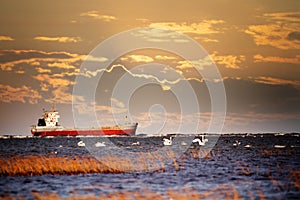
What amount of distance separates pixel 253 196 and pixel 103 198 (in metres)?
11.4

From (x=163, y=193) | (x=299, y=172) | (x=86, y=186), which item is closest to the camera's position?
(x=163, y=193)

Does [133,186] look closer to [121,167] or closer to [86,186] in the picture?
[86,186]

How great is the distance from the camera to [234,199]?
3653cm

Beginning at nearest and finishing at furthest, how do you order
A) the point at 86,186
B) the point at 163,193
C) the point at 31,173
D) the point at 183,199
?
1. the point at 183,199
2. the point at 163,193
3. the point at 86,186
4. the point at 31,173

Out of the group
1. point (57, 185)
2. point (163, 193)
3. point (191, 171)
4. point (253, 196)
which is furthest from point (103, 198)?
point (191, 171)

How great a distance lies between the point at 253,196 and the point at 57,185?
1673 centimetres

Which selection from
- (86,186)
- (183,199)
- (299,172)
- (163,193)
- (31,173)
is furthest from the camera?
(299,172)

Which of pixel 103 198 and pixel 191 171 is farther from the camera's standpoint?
pixel 191 171

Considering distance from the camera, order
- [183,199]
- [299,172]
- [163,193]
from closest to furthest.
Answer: [183,199]
[163,193]
[299,172]

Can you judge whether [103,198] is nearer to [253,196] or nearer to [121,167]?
[253,196]

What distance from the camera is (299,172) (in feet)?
182

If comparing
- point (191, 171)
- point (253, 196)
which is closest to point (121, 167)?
A: point (191, 171)

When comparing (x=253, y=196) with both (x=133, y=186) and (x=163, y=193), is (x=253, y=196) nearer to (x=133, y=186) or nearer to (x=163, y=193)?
(x=163, y=193)

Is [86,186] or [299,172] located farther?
[299,172]
